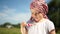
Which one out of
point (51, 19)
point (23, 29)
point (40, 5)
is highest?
point (40, 5)

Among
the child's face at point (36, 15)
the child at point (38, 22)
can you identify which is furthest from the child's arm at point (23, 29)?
the child's face at point (36, 15)

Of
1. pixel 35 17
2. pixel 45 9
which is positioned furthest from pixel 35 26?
pixel 45 9

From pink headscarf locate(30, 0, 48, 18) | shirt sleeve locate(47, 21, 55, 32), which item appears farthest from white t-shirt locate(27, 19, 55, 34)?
pink headscarf locate(30, 0, 48, 18)

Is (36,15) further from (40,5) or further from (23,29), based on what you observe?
(23,29)

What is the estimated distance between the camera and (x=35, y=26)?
2.16 meters

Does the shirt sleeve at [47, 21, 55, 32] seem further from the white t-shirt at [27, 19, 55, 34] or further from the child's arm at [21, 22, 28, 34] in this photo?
the child's arm at [21, 22, 28, 34]

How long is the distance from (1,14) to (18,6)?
0.88 ft

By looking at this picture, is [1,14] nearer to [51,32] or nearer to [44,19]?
[44,19]

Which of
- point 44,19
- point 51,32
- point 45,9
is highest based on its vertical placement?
Result: point 45,9

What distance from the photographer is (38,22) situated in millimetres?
2174

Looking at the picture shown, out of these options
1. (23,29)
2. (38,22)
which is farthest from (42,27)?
(23,29)

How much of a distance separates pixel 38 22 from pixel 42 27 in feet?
0.30

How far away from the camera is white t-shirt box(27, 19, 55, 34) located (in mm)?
2134

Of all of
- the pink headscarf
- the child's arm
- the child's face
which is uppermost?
the pink headscarf
